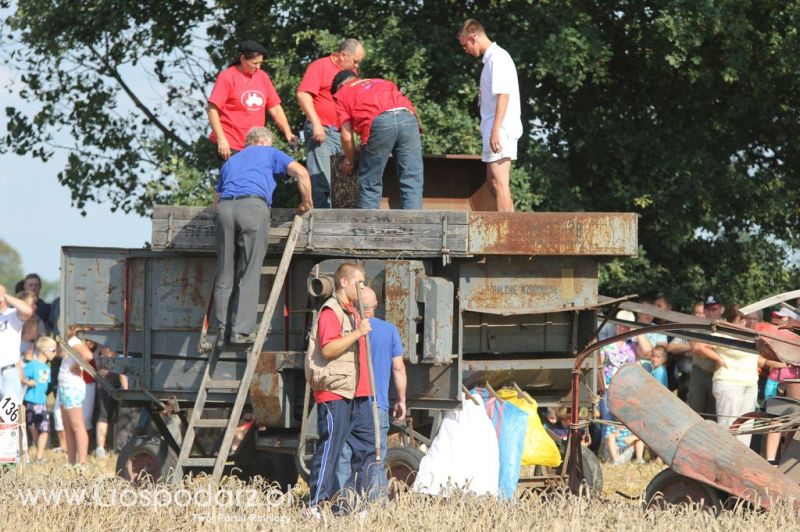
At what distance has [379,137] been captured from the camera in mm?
10031

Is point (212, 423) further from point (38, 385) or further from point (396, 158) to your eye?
point (38, 385)

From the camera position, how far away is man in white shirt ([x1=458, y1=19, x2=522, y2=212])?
1035cm

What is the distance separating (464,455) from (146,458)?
2684mm

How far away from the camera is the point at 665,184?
17312 millimetres

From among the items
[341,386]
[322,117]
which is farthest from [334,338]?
[322,117]

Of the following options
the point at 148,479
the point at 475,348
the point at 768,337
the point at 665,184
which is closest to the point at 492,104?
the point at 475,348

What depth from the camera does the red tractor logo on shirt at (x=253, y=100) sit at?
10.7m

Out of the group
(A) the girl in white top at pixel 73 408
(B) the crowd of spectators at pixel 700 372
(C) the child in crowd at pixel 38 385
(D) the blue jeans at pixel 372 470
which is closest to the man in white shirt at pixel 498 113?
(B) the crowd of spectators at pixel 700 372

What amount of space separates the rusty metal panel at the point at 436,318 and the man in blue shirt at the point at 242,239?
3.55ft

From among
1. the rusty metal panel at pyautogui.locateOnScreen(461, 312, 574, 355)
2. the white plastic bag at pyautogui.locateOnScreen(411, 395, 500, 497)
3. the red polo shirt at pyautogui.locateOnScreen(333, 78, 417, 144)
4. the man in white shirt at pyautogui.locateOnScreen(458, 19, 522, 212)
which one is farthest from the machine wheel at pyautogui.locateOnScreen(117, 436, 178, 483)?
the man in white shirt at pyautogui.locateOnScreen(458, 19, 522, 212)

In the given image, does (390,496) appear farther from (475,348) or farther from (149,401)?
(149,401)

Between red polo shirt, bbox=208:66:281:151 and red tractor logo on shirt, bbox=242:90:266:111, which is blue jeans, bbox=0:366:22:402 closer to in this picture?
red polo shirt, bbox=208:66:281:151

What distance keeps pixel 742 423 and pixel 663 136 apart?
30.9 feet

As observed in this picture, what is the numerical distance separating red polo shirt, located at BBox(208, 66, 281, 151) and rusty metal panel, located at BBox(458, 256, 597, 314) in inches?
94.8
